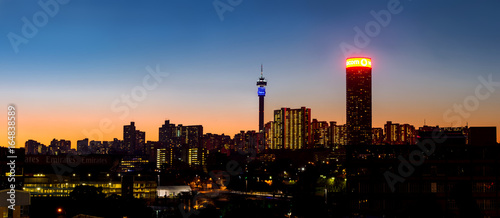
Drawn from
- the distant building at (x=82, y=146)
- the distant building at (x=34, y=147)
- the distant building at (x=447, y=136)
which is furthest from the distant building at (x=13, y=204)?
the distant building at (x=82, y=146)

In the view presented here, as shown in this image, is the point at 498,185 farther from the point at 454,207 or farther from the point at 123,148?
the point at 123,148

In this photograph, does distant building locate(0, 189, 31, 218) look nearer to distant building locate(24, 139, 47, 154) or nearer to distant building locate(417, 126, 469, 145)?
distant building locate(417, 126, 469, 145)

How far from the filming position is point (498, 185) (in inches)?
1489

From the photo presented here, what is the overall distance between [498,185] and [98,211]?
114 ft

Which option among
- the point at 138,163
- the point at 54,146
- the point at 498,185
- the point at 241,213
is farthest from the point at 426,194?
the point at 138,163

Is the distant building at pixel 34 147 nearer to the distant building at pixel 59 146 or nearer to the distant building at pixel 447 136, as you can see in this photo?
the distant building at pixel 59 146

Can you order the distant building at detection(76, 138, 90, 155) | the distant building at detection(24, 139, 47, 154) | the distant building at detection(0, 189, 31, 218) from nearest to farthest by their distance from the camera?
1. the distant building at detection(0, 189, 31, 218)
2. the distant building at detection(24, 139, 47, 154)
3. the distant building at detection(76, 138, 90, 155)

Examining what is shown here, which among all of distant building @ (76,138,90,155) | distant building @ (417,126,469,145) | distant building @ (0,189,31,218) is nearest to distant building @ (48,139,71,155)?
distant building @ (76,138,90,155)

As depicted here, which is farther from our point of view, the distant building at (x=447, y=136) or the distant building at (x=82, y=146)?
the distant building at (x=82, y=146)

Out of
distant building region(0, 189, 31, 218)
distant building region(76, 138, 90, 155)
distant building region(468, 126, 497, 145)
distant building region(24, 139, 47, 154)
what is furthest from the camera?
distant building region(76, 138, 90, 155)

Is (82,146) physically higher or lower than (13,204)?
lower

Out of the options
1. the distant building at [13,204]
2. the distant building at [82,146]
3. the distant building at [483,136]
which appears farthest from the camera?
the distant building at [82,146]

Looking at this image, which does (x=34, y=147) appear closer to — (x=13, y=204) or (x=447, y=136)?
(x=447, y=136)

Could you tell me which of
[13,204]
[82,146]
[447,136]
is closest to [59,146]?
[82,146]
